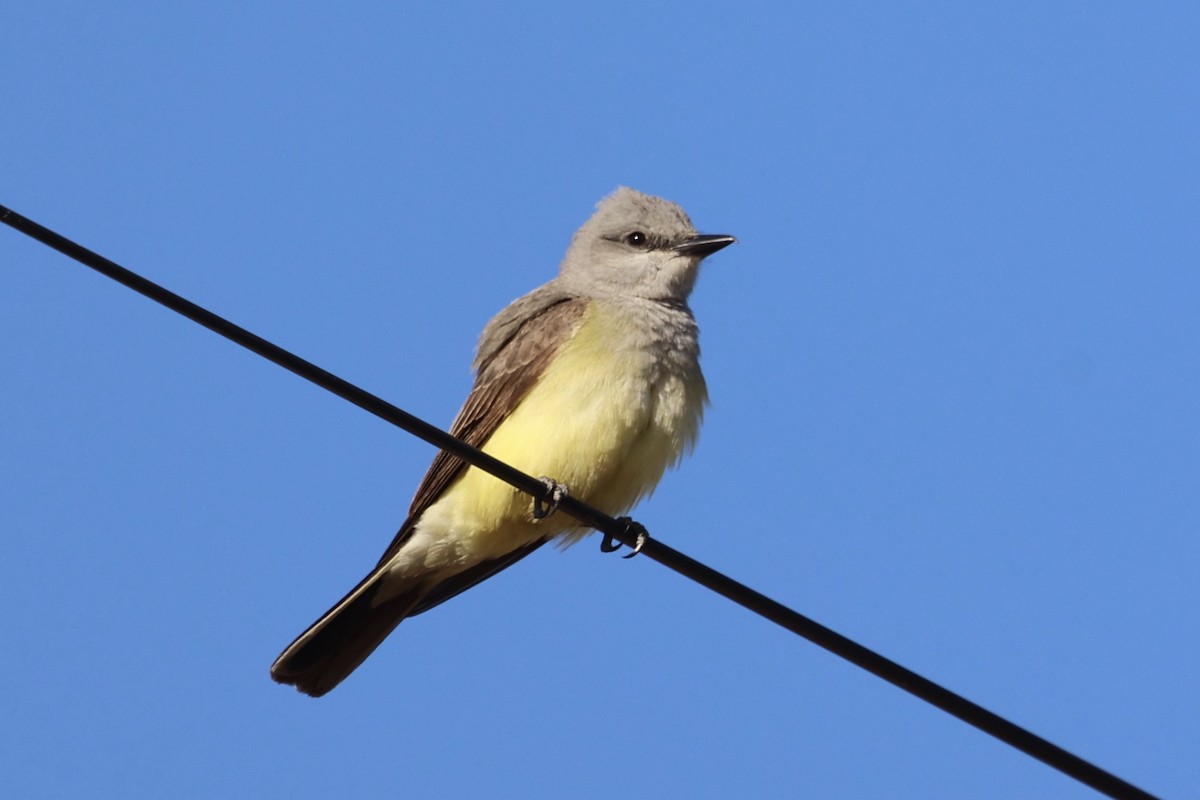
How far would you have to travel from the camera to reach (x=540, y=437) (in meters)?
6.18

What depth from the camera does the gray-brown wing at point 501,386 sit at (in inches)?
257

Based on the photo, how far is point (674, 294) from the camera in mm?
7293

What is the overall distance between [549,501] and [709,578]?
170 centimetres

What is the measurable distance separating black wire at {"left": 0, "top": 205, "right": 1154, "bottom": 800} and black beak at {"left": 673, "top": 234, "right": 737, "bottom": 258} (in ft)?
10.2

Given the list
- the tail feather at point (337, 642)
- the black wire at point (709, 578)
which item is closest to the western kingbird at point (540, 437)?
the tail feather at point (337, 642)

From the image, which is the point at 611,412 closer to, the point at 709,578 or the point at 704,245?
the point at 704,245

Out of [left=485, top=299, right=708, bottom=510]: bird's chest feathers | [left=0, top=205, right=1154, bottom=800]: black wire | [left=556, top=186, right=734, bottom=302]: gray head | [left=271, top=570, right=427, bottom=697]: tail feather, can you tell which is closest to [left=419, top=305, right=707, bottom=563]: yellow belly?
[left=485, top=299, right=708, bottom=510]: bird's chest feathers

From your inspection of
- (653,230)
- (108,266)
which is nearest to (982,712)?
(108,266)

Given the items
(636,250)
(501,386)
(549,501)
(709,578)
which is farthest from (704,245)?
(709,578)

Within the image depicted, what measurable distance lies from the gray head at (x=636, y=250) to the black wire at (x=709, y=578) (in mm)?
2867

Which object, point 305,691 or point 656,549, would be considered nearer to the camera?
point 656,549

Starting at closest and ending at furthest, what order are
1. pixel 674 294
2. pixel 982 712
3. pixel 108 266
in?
pixel 982 712
pixel 108 266
pixel 674 294

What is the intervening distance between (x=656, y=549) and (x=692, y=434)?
2.22 m

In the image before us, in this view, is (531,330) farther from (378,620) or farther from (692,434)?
(378,620)
